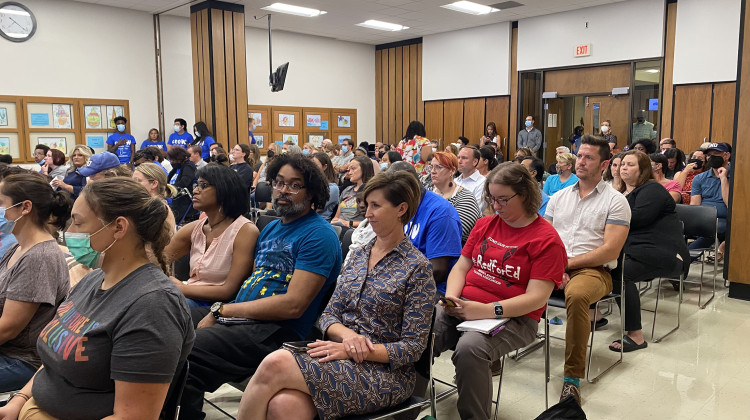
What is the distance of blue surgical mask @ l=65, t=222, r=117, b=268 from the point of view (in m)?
1.54

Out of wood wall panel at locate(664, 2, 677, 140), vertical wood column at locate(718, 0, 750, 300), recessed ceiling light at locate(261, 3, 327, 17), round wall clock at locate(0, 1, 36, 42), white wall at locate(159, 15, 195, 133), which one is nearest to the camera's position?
vertical wood column at locate(718, 0, 750, 300)

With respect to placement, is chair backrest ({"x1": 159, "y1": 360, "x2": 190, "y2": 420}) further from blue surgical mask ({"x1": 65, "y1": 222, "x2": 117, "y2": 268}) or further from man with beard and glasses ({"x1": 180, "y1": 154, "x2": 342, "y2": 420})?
man with beard and glasses ({"x1": 180, "y1": 154, "x2": 342, "y2": 420})

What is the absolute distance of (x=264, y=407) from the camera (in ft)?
5.90

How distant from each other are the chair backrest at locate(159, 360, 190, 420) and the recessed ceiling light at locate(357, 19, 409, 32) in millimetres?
11269

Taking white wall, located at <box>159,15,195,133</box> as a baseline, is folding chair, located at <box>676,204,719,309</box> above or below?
below

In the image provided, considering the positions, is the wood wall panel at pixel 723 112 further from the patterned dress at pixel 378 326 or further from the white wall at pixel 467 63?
the patterned dress at pixel 378 326

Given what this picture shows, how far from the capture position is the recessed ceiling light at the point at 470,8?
34.2 feet

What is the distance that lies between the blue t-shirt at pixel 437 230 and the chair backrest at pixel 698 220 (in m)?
2.62

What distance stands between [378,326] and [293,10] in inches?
396

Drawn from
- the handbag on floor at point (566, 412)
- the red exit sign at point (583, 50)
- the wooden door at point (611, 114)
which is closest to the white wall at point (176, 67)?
the red exit sign at point (583, 50)

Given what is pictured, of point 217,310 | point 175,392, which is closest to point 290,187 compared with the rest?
point 217,310

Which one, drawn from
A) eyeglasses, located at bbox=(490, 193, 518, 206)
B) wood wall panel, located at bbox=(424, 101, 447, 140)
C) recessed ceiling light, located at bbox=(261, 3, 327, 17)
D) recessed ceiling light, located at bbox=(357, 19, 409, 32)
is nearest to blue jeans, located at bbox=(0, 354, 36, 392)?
eyeglasses, located at bbox=(490, 193, 518, 206)

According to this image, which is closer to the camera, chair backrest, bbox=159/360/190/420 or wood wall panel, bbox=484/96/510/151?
chair backrest, bbox=159/360/190/420

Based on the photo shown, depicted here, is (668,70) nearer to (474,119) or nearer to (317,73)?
(474,119)
